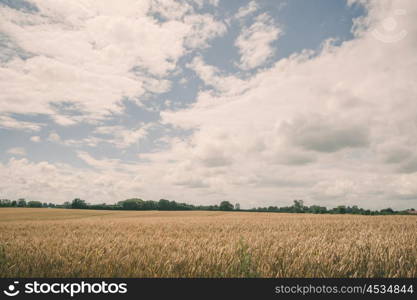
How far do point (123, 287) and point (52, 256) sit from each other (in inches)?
89.6

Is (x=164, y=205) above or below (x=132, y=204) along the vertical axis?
below

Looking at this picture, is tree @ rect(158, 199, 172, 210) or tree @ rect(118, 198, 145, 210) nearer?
tree @ rect(118, 198, 145, 210)

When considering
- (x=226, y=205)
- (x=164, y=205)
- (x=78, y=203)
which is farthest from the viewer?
(x=226, y=205)

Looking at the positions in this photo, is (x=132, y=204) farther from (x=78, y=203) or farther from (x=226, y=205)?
(x=226, y=205)

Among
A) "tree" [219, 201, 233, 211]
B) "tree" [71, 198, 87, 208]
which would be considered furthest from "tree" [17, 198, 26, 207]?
"tree" [219, 201, 233, 211]

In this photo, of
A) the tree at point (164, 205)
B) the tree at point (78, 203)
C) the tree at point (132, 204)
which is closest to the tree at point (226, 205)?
the tree at point (164, 205)

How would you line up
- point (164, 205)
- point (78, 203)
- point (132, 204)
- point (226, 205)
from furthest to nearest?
point (226, 205), point (164, 205), point (132, 204), point (78, 203)

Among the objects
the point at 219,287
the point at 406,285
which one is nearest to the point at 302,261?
the point at 406,285

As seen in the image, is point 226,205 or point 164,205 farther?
point 226,205

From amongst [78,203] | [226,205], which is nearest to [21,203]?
[78,203]

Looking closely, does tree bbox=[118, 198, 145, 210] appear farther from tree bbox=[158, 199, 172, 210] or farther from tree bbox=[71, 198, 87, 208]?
tree bbox=[71, 198, 87, 208]

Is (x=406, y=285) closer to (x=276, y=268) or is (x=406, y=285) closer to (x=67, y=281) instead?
(x=276, y=268)

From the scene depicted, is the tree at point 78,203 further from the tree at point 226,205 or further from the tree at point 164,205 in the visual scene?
the tree at point 226,205

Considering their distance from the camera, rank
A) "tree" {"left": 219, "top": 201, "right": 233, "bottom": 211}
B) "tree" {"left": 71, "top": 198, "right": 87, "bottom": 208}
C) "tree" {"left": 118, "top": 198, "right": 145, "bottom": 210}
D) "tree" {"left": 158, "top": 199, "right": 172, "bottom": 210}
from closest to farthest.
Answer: "tree" {"left": 71, "top": 198, "right": 87, "bottom": 208} → "tree" {"left": 118, "top": 198, "right": 145, "bottom": 210} → "tree" {"left": 158, "top": 199, "right": 172, "bottom": 210} → "tree" {"left": 219, "top": 201, "right": 233, "bottom": 211}
